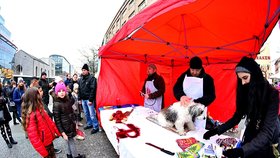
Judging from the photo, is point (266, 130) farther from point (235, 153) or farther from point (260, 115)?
point (235, 153)

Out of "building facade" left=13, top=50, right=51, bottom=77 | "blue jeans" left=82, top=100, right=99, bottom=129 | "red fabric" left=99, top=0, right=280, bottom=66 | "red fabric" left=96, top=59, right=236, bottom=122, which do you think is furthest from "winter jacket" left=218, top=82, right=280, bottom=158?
"building facade" left=13, top=50, right=51, bottom=77

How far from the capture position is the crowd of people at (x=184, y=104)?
4.35 ft

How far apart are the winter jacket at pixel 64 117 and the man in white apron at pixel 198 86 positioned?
179cm

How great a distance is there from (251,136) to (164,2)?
1.79 meters

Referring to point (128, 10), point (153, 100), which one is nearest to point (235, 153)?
point (153, 100)

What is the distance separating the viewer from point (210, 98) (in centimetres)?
266

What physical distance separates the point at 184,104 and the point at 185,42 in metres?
2.23

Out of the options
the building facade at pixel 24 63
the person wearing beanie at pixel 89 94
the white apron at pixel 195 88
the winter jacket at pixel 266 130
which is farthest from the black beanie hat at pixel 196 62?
the building facade at pixel 24 63

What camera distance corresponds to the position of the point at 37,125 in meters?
2.50

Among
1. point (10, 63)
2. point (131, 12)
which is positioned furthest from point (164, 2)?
point (10, 63)

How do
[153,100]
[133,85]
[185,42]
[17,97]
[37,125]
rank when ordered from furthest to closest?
[17,97] → [133,85] → [153,100] → [185,42] → [37,125]

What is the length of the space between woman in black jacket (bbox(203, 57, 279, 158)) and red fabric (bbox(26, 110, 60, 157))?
2.31 metres

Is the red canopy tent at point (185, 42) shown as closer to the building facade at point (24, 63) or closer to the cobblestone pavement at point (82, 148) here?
the cobblestone pavement at point (82, 148)

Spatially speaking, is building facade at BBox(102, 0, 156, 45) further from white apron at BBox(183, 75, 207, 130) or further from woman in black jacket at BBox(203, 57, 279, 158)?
woman in black jacket at BBox(203, 57, 279, 158)
